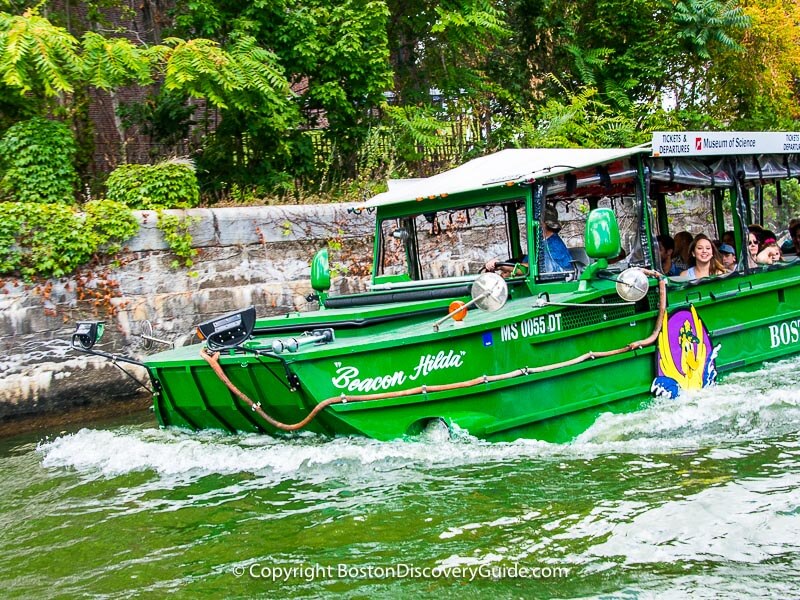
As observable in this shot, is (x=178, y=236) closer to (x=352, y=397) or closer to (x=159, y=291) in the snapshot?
(x=159, y=291)

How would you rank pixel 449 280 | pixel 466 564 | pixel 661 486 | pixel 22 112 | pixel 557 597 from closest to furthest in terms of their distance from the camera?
1. pixel 557 597
2. pixel 466 564
3. pixel 661 486
4. pixel 449 280
5. pixel 22 112

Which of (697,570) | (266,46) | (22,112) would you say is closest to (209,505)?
(697,570)

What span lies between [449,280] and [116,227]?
13.8 ft

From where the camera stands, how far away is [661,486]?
540 centimetres

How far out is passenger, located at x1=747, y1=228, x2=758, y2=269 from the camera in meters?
7.75

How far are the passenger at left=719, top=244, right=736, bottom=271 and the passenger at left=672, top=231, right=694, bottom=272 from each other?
0.84ft

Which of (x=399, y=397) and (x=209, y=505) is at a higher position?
(x=399, y=397)

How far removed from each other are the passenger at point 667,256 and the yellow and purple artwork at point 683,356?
71 centimetres

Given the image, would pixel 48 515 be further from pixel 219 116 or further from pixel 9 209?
pixel 219 116

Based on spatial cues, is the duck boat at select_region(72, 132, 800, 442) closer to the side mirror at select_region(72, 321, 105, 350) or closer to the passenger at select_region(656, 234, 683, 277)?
the side mirror at select_region(72, 321, 105, 350)

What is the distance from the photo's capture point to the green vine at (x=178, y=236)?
982cm

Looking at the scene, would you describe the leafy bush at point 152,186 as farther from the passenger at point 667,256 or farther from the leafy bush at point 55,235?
the passenger at point 667,256

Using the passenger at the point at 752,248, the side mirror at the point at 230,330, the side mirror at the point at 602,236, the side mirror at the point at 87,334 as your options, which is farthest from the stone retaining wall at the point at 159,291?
the side mirror at the point at 87,334

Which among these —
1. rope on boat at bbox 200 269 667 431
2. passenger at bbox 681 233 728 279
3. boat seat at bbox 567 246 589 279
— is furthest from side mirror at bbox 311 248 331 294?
passenger at bbox 681 233 728 279
